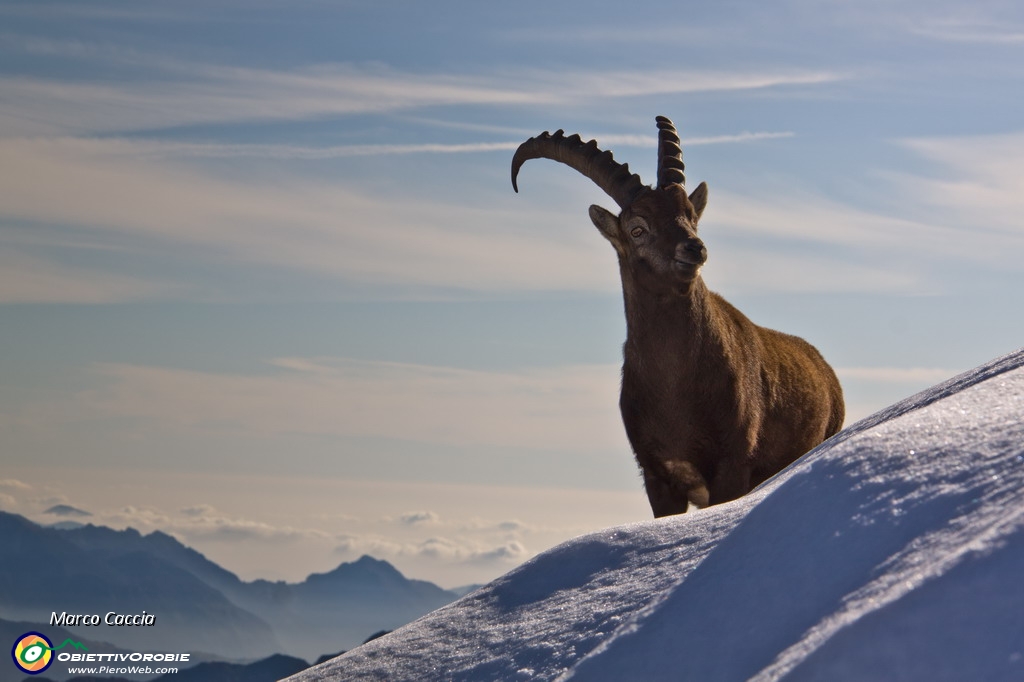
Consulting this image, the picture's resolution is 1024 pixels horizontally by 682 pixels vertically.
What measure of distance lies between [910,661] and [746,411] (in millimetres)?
7945

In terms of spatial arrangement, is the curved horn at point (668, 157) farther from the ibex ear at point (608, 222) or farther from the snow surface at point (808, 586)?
the snow surface at point (808, 586)

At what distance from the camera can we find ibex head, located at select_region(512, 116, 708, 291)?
1087 centimetres

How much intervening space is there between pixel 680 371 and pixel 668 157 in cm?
261

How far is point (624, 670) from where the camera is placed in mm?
4523

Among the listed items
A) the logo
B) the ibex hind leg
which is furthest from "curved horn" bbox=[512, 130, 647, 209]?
the logo

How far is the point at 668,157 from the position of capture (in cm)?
1242

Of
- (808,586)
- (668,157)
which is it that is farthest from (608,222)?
(808,586)

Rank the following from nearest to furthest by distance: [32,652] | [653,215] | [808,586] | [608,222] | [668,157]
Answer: [808,586] < [653,215] < [608,222] < [668,157] < [32,652]

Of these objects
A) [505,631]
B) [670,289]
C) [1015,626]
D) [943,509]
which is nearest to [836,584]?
[943,509]

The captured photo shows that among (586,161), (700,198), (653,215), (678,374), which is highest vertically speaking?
(586,161)

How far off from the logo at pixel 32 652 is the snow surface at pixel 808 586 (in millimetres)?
12272

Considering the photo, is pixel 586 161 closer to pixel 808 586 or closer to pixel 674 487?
pixel 674 487

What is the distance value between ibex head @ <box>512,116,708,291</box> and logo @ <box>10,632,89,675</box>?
34.7 ft

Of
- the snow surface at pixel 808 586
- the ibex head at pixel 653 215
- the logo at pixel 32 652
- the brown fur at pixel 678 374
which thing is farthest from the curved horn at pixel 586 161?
the logo at pixel 32 652
